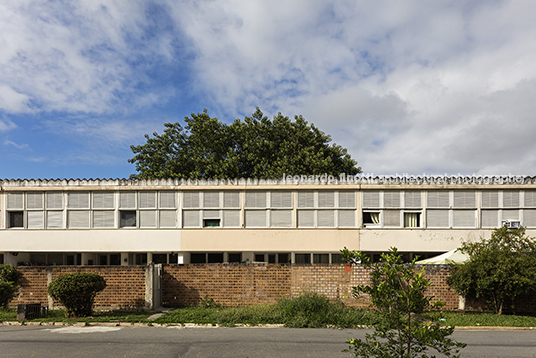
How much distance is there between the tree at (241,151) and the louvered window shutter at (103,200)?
6914 mm

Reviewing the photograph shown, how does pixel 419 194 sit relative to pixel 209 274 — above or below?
above

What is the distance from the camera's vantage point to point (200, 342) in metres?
8.74

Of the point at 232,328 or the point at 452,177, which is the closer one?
the point at 232,328

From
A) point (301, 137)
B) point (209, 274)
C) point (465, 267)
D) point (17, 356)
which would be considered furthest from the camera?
point (301, 137)

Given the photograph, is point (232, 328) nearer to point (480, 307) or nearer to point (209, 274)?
point (209, 274)

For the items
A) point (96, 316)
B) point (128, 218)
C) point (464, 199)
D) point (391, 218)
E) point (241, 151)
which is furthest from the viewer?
point (241, 151)

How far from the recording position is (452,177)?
17.9 meters

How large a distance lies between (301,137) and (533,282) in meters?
17.4

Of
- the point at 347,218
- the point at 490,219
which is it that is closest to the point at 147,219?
the point at 347,218

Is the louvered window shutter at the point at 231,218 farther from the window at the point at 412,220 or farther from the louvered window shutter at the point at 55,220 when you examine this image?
the window at the point at 412,220

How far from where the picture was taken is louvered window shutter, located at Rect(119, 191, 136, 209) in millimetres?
18156

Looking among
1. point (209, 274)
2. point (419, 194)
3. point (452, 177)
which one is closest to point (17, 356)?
point (209, 274)

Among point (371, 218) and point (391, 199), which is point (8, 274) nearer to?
point (371, 218)

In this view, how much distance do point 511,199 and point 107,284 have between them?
18223 millimetres
